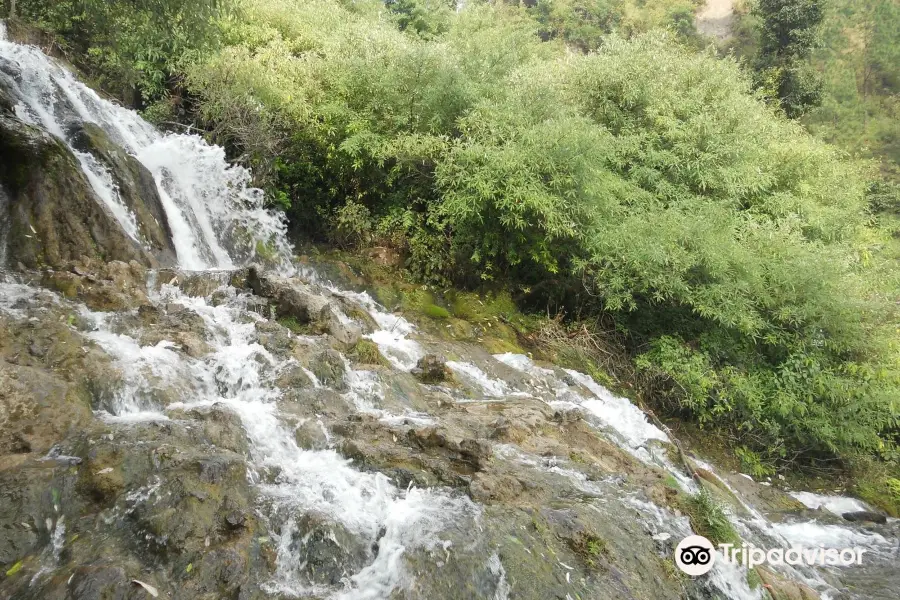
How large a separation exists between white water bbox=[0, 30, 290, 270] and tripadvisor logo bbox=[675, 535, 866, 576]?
8.91m

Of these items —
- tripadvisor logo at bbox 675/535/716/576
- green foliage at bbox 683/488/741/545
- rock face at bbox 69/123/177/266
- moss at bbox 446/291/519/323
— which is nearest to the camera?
tripadvisor logo at bbox 675/535/716/576

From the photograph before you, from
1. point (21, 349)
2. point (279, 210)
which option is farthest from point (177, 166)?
point (21, 349)

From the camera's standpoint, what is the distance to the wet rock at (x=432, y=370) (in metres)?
8.12

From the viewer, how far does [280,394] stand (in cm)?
610

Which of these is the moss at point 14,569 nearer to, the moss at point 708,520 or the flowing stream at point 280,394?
the flowing stream at point 280,394

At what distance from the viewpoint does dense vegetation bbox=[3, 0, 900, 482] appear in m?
10.2

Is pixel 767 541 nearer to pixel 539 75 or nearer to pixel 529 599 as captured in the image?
pixel 529 599

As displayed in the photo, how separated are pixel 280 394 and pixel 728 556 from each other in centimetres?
473

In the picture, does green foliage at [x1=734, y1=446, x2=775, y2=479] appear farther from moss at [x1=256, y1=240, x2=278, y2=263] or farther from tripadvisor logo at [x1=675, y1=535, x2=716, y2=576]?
moss at [x1=256, y1=240, x2=278, y2=263]

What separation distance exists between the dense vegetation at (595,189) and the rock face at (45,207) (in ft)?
6.93

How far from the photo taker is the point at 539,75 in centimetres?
1354

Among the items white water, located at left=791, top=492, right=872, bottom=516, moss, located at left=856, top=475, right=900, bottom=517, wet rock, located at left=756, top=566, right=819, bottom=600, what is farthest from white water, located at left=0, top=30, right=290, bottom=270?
moss, located at left=856, top=475, right=900, bottom=517

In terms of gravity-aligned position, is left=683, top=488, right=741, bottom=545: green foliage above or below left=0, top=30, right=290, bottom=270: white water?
below

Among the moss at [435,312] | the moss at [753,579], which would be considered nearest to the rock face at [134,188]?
the moss at [435,312]
